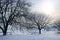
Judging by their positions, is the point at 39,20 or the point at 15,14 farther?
the point at 39,20

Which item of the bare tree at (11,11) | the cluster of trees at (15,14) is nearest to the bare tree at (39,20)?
the cluster of trees at (15,14)

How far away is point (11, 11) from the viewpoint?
41.3 ft

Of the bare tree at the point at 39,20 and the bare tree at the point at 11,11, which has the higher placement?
the bare tree at the point at 11,11

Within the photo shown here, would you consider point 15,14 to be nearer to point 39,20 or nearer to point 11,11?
point 11,11

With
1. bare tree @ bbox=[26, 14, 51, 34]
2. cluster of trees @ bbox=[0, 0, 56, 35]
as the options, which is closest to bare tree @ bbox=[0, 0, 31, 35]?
cluster of trees @ bbox=[0, 0, 56, 35]

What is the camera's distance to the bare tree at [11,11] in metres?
12.4

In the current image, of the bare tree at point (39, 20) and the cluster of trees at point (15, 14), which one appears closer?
the cluster of trees at point (15, 14)

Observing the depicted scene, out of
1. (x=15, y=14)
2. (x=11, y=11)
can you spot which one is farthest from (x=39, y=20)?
(x=11, y=11)

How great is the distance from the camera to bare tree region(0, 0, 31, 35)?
12.4m

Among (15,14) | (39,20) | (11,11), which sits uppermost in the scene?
(11,11)

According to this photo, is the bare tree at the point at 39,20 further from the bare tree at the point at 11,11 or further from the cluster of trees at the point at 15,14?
the bare tree at the point at 11,11

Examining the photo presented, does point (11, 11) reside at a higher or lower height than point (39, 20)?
higher

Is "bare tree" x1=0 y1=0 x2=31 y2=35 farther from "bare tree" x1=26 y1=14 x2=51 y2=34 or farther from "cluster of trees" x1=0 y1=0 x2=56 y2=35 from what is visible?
"bare tree" x1=26 y1=14 x2=51 y2=34

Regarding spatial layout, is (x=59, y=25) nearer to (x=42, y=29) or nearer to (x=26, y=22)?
(x=42, y=29)
